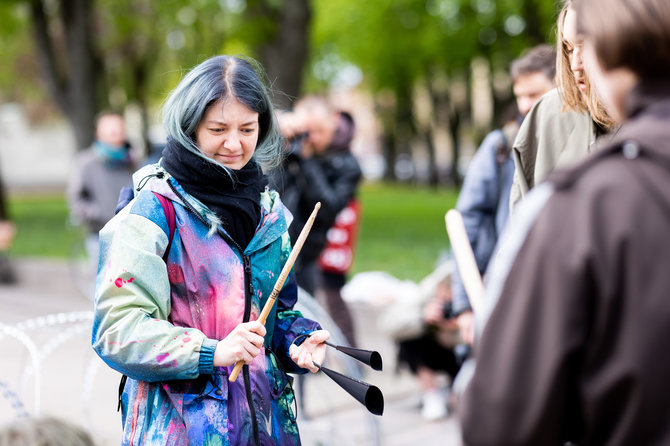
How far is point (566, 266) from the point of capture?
1294mm

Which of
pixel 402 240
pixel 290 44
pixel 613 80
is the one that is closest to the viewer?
pixel 613 80

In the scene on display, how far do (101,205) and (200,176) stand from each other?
6058mm

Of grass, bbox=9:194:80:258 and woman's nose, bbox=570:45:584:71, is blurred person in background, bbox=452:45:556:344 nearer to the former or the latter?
woman's nose, bbox=570:45:584:71

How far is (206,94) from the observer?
2312mm

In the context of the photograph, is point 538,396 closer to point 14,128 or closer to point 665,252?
point 665,252

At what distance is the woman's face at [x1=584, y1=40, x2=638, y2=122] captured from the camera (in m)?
1.42

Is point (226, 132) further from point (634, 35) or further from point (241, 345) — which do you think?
point (634, 35)

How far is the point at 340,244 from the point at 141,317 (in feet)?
14.5

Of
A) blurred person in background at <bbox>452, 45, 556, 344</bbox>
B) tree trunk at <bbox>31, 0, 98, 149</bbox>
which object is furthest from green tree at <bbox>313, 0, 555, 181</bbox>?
blurred person in background at <bbox>452, 45, 556, 344</bbox>

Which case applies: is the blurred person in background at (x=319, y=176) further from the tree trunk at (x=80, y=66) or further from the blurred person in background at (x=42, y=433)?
the tree trunk at (x=80, y=66)

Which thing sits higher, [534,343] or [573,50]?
[573,50]

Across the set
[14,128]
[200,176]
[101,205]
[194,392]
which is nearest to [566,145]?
[200,176]

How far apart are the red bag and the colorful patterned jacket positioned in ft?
13.3

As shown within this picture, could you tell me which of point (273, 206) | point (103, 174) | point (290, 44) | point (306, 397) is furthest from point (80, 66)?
point (273, 206)
